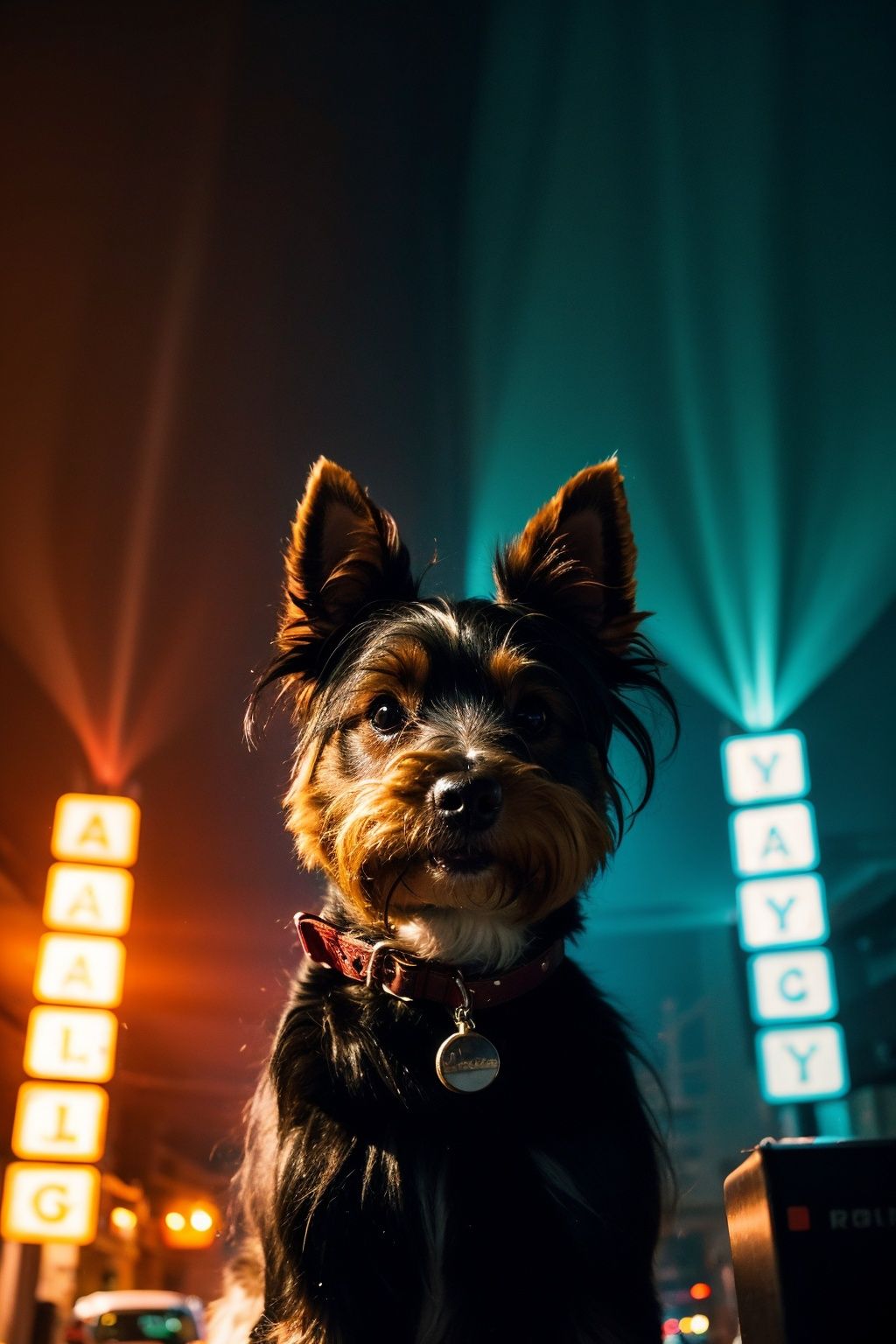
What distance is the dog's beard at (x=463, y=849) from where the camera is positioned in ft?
7.34

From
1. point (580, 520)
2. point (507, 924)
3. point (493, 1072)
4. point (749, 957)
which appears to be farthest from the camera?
point (749, 957)

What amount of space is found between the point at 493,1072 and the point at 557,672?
35.7 inches

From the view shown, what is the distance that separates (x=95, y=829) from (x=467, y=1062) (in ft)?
35.0

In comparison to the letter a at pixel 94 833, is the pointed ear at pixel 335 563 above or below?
below

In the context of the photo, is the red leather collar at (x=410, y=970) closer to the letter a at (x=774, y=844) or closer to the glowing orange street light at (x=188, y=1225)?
the glowing orange street light at (x=188, y=1225)

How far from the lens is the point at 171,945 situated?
1355 centimetres

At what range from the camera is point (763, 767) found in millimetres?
13227

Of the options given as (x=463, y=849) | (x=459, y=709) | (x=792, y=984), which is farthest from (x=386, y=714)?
(x=792, y=984)

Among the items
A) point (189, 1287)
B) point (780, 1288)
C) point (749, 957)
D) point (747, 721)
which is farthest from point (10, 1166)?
point (189, 1287)

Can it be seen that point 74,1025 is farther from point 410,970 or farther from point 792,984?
point 410,970

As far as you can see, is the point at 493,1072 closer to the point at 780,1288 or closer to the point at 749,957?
the point at 780,1288

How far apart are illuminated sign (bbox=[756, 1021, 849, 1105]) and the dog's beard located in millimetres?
11572

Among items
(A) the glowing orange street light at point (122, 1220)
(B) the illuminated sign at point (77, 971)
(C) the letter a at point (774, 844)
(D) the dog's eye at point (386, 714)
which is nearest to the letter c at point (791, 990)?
(C) the letter a at point (774, 844)

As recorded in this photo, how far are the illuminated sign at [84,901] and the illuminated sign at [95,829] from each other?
5.6 inches
